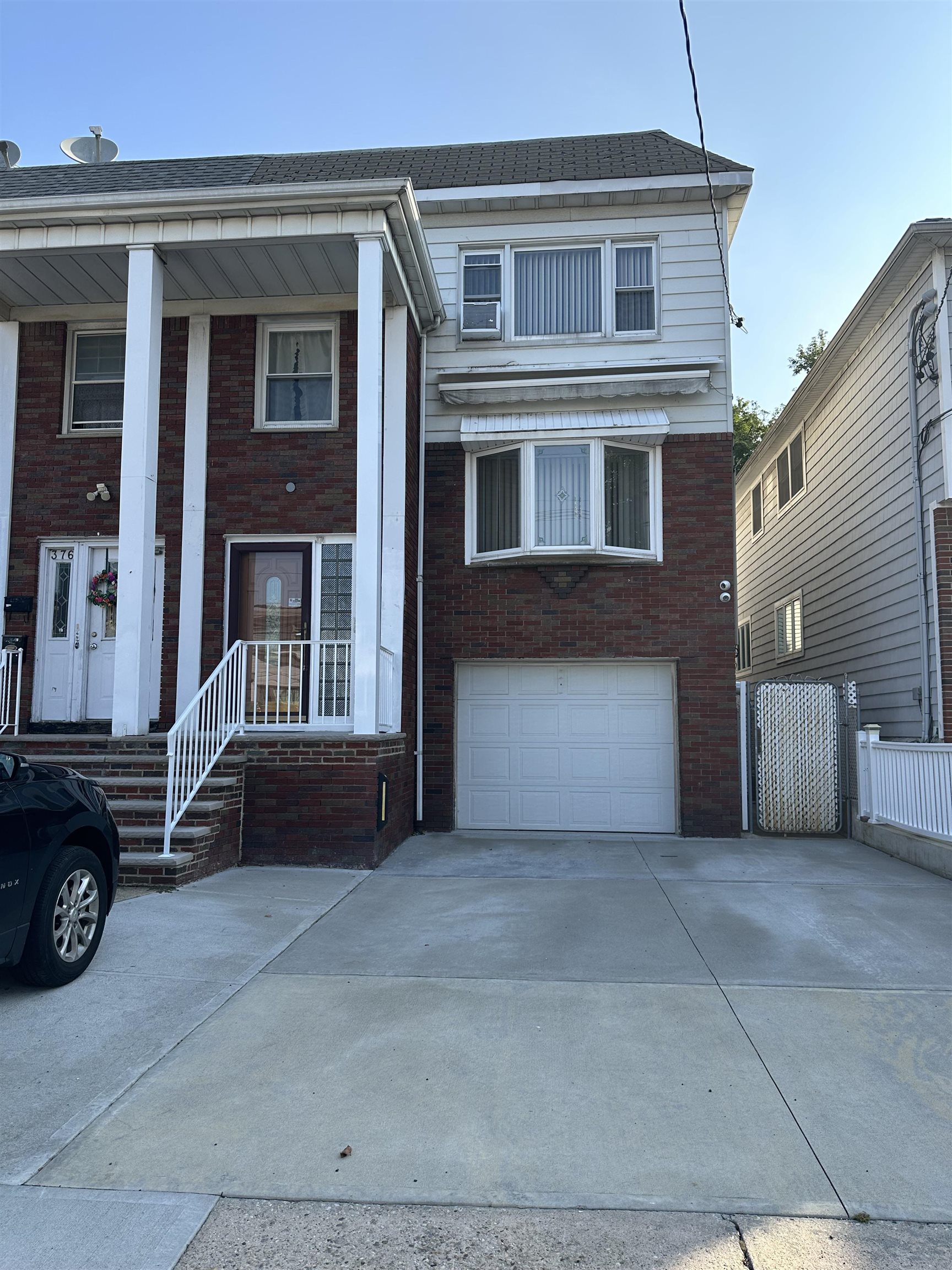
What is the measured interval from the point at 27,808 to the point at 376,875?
13.7 feet

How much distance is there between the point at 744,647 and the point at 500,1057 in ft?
56.9

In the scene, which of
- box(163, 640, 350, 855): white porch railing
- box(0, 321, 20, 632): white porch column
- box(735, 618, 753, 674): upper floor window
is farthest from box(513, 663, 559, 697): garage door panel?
box(735, 618, 753, 674): upper floor window

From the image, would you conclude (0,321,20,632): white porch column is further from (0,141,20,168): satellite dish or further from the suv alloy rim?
the suv alloy rim

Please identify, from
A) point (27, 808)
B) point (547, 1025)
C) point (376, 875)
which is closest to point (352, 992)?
point (547, 1025)

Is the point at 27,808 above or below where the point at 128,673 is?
below

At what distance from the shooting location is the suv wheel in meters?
4.55

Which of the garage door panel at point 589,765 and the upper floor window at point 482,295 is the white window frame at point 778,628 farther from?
the upper floor window at point 482,295

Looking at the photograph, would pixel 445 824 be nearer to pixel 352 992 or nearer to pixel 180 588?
pixel 180 588

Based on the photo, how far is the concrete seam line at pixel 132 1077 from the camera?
3.21 metres

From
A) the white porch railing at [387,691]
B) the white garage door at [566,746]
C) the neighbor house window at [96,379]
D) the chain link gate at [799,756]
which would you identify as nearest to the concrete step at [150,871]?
the white porch railing at [387,691]

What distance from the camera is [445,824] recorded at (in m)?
11.4

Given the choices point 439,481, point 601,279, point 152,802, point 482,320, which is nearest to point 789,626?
point 601,279

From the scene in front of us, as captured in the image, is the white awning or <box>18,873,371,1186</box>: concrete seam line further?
the white awning

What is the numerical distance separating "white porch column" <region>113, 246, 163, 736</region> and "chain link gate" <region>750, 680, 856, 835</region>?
6.88 metres
